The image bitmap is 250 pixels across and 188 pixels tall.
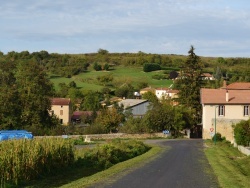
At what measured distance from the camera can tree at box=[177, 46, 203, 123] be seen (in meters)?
76.7

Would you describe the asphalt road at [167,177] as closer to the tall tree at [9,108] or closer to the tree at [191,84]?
the tall tree at [9,108]

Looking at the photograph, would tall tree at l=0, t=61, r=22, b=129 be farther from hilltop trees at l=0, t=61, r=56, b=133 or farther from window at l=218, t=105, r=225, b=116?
window at l=218, t=105, r=225, b=116

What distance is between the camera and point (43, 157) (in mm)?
20578

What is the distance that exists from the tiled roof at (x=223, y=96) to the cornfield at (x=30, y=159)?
4409 cm

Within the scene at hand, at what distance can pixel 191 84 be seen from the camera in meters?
78.6

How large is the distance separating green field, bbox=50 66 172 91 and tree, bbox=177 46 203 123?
52961 millimetres

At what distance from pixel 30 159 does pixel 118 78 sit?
132 m

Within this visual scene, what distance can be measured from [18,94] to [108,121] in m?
17.4

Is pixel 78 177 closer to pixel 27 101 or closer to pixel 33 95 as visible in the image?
pixel 27 101

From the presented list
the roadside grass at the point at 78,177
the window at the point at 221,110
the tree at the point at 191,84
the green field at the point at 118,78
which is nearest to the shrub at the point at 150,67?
the green field at the point at 118,78

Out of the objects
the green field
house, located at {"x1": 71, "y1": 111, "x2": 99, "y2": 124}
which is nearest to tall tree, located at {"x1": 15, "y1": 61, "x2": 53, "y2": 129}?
house, located at {"x1": 71, "y1": 111, "x2": 99, "y2": 124}

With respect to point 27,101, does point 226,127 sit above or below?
below

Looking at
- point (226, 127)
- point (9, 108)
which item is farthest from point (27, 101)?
point (226, 127)

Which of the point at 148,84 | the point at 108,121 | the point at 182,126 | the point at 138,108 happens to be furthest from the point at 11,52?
the point at 182,126
